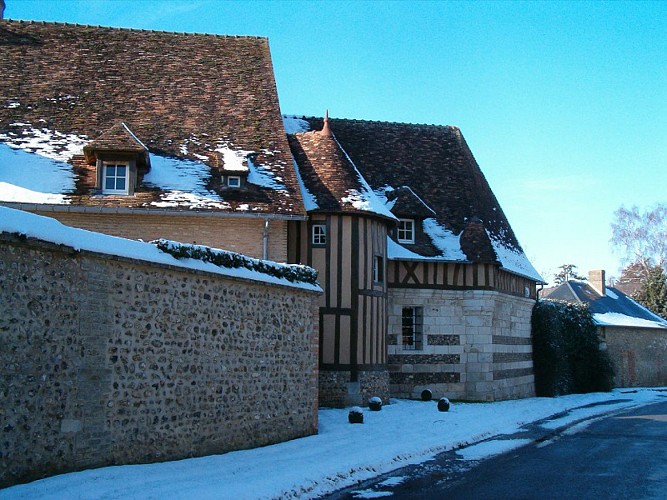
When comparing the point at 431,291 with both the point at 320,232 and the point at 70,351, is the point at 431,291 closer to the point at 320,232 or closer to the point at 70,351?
the point at 320,232

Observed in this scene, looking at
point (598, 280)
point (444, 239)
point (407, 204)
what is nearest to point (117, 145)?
point (407, 204)

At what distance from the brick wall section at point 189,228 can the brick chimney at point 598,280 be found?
24264mm

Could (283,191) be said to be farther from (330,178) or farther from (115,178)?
(115,178)

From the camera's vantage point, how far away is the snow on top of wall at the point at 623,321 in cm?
3199

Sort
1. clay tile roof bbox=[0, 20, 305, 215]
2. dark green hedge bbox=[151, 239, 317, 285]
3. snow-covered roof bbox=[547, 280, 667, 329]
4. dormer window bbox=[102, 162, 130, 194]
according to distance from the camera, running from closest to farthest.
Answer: dark green hedge bbox=[151, 239, 317, 285], dormer window bbox=[102, 162, 130, 194], clay tile roof bbox=[0, 20, 305, 215], snow-covered roof bbox=[547, 280, 667, 329]

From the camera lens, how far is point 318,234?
17.5 m

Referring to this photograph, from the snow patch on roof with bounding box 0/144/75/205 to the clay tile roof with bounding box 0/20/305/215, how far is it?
1069 millimetres

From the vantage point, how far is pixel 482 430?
46.5 feet

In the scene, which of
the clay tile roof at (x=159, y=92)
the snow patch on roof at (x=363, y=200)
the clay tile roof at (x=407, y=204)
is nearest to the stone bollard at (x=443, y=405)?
the snow patch on roof at (x=363, y=200)

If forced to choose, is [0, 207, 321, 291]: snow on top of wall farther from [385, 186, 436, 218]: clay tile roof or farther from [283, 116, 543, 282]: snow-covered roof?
[385, 186, 436, 218]: clay tile roof

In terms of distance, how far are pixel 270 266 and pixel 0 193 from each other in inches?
252

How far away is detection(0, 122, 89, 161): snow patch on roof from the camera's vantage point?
15594mm

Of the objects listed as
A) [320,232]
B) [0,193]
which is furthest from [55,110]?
[320,232]

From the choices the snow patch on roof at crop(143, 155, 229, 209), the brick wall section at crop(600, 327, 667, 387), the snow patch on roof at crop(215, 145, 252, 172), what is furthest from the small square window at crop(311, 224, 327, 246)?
the brick wall section at crop(600, 327, 667, 387)
